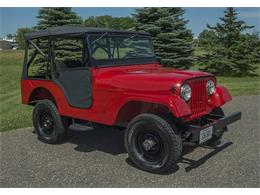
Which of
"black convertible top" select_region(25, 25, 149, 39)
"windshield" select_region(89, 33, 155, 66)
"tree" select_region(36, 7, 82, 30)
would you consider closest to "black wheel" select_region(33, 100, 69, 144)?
"black convertible top" select_region(25, 25, 149, 39)

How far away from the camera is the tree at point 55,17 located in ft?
56.4

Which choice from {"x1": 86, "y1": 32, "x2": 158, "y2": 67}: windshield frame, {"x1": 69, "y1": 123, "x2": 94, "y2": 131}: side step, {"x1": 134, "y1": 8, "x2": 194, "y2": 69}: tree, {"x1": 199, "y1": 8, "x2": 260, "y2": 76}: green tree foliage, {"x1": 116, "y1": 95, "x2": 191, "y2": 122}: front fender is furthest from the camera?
{"x1": 199, "y1": 8, "x2": 260, "y2": 76}: green tree foliage

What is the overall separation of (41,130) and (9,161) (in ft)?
3.96

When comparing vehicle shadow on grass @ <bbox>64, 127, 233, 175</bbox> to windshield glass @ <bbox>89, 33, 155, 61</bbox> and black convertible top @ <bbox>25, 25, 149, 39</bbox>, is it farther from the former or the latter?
black convertible top @ <bbox>25, 25, 149, 39</bbox>

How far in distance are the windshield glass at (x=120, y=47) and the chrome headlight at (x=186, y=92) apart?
162 cm

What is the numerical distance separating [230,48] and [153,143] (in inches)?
617

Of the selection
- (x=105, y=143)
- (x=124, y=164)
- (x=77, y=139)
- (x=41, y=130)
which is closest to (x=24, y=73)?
(x=41, y=130)

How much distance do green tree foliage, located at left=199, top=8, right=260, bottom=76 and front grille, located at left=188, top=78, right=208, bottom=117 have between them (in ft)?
46.3

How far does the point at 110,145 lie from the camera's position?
5.96 meters

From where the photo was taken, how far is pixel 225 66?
18.9m

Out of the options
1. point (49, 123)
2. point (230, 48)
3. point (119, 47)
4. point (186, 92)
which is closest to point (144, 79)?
point (186, 92)

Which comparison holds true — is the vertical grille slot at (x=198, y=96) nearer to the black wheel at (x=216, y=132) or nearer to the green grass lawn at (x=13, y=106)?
the black wheel at (x=216, y=132)

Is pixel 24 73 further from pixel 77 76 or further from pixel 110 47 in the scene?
pixel 110 47

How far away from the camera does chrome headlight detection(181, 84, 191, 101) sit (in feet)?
14.8
